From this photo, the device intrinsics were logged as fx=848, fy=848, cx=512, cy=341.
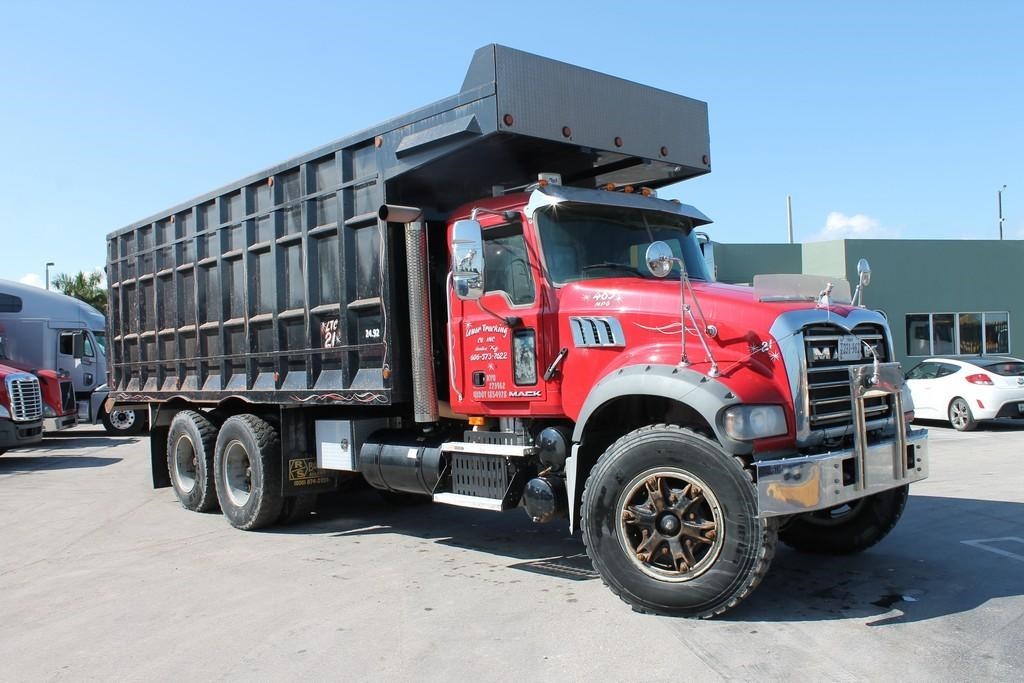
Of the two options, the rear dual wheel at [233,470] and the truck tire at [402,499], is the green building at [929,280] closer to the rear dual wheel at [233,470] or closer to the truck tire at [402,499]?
the truck tire at [402,499]

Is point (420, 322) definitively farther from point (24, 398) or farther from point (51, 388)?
point (51, 388)

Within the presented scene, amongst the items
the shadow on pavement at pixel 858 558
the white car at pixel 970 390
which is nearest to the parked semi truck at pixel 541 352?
the shadow on pavement at pixel 858 558

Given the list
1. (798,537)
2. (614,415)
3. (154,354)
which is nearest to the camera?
(614,415)

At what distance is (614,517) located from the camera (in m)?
5.18

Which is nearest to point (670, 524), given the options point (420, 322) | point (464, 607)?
point (464, 607)

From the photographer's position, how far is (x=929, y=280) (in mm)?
24844

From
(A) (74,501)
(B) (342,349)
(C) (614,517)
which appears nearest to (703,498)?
(C) (614,517)

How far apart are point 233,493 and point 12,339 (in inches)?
582

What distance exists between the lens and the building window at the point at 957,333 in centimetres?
2484

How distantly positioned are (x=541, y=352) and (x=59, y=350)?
18801 mm

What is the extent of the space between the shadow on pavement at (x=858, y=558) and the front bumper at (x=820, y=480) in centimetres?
74

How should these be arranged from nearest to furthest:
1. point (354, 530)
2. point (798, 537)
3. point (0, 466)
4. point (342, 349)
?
point (798, 537)
point (342, 349)
point (354, 530)
point (0, 466)

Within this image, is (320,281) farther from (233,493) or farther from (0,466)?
(0,466)

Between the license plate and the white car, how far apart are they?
1026 centimetres
